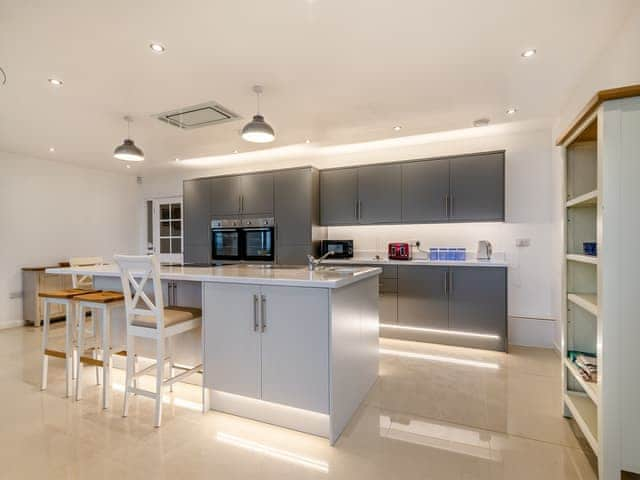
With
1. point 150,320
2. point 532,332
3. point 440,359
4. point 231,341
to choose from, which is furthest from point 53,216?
point 532,332

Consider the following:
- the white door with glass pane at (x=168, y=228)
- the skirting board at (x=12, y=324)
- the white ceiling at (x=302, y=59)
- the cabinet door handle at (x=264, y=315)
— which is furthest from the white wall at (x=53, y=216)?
the cabinet door handle at (x=264, y=315)

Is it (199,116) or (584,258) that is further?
(199,116)

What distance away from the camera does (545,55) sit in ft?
7.30

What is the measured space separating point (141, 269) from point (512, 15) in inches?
110

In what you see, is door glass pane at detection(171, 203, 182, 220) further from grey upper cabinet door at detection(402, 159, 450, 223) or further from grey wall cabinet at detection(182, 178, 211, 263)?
grey upper cabinet door at detection(402, 159, 450, 223)

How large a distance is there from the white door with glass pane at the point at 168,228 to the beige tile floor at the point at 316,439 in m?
3.49

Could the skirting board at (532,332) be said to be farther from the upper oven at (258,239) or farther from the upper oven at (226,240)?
the upper oven at (226,240)

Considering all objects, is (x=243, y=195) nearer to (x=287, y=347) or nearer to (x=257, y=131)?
(x=257, y=131)

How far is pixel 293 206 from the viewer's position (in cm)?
455

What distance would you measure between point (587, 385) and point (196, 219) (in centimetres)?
516

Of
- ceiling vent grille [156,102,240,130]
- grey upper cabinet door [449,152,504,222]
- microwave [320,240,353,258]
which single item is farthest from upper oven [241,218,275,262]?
grey upper cabinet door [449,152,504,222]

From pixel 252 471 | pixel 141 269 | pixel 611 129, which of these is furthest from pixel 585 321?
pixel 141 269

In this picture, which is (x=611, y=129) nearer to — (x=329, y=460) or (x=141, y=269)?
(x=329, y=460)

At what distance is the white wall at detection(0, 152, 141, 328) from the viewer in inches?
179
